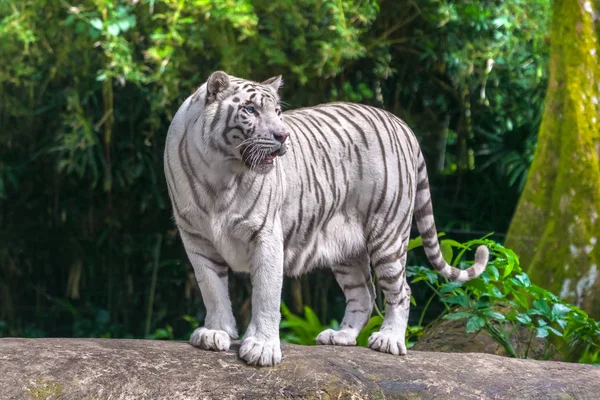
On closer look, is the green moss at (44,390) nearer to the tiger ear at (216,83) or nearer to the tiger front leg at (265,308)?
the tiger front leg at (265,308)

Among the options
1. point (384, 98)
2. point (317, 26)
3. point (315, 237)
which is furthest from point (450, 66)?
point (315, 237)

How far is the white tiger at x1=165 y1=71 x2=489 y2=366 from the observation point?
309 cm

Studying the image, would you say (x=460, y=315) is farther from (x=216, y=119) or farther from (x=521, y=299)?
(x=216, y=119)

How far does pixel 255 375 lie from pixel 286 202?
693mm

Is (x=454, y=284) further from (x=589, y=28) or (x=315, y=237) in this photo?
(x=589, y=28)

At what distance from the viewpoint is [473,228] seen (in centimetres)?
668

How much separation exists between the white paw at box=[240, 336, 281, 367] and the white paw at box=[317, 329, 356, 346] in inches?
25.7

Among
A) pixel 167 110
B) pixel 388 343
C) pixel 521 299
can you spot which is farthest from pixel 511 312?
pixel 167 110

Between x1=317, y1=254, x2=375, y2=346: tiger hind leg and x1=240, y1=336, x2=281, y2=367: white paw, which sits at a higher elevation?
x1=317, y1=254, x2=375, y2=346: tiger hind leg

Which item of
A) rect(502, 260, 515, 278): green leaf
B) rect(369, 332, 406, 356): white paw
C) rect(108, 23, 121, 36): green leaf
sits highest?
rect(108, 23, 121, 36): green leaf

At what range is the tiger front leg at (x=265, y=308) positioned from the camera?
120 inches

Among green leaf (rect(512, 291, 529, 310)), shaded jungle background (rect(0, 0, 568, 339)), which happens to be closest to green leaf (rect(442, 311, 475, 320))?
green leaf (rect(512, 291, 529, 310))

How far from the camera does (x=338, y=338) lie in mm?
3701

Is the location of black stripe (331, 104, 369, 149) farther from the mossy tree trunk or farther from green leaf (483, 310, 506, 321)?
the mossy tree trunk
